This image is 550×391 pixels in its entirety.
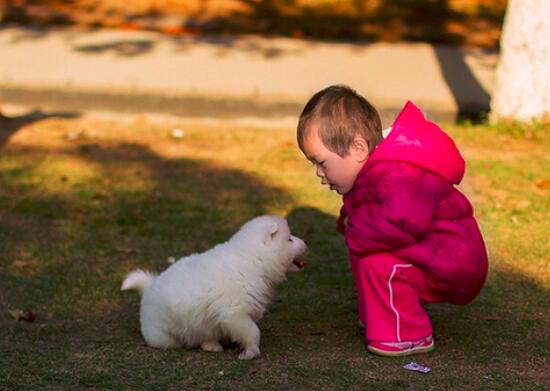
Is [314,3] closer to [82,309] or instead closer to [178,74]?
[178,74]

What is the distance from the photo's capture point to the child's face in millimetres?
4809

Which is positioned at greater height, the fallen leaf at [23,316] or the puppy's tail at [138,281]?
the puppy's tail at [138,281]

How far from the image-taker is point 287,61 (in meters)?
12.2

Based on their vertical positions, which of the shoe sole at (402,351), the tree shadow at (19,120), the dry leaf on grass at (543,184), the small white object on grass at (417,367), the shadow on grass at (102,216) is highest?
the small white object on grass at (417,367)

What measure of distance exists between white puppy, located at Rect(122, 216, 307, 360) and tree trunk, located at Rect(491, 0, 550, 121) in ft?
15.3

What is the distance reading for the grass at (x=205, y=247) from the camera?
453 cm

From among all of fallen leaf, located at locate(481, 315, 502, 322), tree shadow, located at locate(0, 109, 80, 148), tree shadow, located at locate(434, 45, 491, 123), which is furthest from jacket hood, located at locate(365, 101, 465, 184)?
tree shadow, located at locate(434, 45, 491, 123)

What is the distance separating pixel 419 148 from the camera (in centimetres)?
468

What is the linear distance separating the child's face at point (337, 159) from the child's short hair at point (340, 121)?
0.02m

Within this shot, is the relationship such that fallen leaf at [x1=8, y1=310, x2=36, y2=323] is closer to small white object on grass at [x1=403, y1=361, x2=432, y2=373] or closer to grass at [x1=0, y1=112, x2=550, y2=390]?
grass at [x1=0, y1=112, x2=550, y2=390]

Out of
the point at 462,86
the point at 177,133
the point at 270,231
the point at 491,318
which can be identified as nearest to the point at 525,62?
the point at 462,86

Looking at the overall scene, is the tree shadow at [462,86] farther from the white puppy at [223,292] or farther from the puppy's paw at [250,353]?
the puppy's paw at [250,353]

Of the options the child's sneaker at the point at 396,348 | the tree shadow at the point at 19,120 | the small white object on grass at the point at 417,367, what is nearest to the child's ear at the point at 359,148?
the child's sneaker at the point at 396,348

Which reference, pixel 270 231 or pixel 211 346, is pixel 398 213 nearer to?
pixel 270 231
